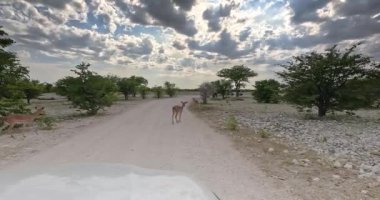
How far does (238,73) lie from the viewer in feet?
208

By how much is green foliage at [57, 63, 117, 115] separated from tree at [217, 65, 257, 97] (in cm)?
4327

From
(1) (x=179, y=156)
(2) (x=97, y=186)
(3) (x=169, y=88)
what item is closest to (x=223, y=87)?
(3) (x=169, y=88)

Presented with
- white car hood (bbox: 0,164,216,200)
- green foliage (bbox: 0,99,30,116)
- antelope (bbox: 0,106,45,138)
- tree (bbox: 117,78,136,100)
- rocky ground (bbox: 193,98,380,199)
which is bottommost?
rocky ground (bbox: 193,98,380,199)

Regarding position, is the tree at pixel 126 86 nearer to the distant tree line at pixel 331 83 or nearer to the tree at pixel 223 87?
the tree at pixel 223 87

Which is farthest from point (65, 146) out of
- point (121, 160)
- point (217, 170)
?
point (217, 170)

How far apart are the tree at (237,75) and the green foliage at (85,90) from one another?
1704 inches

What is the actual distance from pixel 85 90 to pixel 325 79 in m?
13.3

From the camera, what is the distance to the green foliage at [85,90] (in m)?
20.6

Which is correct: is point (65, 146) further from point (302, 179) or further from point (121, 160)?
point (302, 179)

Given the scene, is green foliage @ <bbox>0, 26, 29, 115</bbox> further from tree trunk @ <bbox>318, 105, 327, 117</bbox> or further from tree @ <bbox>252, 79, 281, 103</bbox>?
tree @ <bbox>252, 79, 281, 103</bbox>

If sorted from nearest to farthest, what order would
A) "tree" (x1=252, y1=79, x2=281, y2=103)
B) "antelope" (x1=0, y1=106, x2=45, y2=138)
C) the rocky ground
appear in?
1. the rocky ground
2. "antelope" (x1=0, y1=106, x2=45, y2=138)
3. "tree" (x1=252, y1=79, x2=281, y2=103)

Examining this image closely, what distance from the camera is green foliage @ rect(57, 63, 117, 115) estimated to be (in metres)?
20.6

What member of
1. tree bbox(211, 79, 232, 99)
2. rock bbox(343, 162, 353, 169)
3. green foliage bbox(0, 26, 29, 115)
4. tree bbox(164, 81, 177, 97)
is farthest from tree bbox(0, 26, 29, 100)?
tree bbox(164, 81, 177, 97)

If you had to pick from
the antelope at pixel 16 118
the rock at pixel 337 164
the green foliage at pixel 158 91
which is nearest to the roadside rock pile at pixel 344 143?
the rock at pixel 337 164
